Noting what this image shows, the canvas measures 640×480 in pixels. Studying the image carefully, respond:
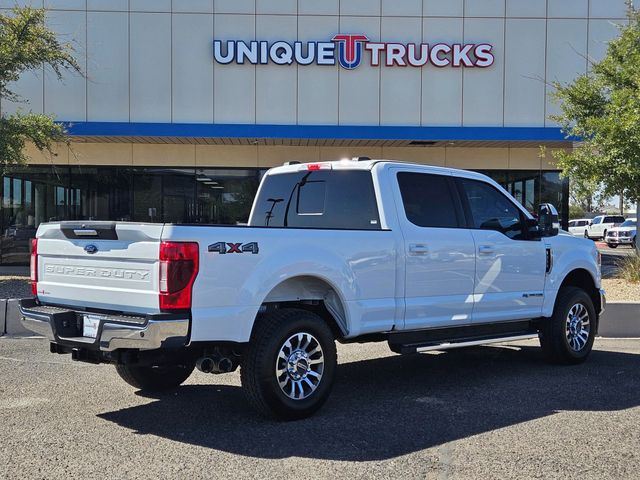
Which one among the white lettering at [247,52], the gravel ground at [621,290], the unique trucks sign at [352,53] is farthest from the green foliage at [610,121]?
the white lettering at [247,52]

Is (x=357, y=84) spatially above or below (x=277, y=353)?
above

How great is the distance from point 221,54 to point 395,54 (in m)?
4.47

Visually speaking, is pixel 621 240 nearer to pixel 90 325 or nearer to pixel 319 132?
pixel 319 132

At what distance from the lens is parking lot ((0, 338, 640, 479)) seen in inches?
175

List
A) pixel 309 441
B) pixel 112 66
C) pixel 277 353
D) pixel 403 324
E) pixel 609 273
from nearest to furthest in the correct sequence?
pixel 309 441 → pixel 277 353 → pixel 403 324 → pixel 609 273 → pixel 112 66

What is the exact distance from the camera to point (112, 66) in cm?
1706

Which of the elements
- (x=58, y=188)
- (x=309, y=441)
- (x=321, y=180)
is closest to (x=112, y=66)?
(x=58, y=188)

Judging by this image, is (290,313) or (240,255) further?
(290,313)

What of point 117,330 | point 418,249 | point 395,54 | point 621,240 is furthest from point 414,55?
point 621,240

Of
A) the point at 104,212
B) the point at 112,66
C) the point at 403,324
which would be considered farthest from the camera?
the point at 104,212

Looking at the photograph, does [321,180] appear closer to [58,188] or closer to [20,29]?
[20,29]

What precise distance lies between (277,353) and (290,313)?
15.3 inches

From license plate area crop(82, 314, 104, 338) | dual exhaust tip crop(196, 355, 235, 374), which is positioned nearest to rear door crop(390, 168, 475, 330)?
dual exhaust tip crop(196, 355, 235, 374)

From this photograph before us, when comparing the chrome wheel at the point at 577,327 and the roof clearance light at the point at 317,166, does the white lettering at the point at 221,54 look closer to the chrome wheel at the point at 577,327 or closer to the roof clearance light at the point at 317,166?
the roof clearance light at the point at 317,166
